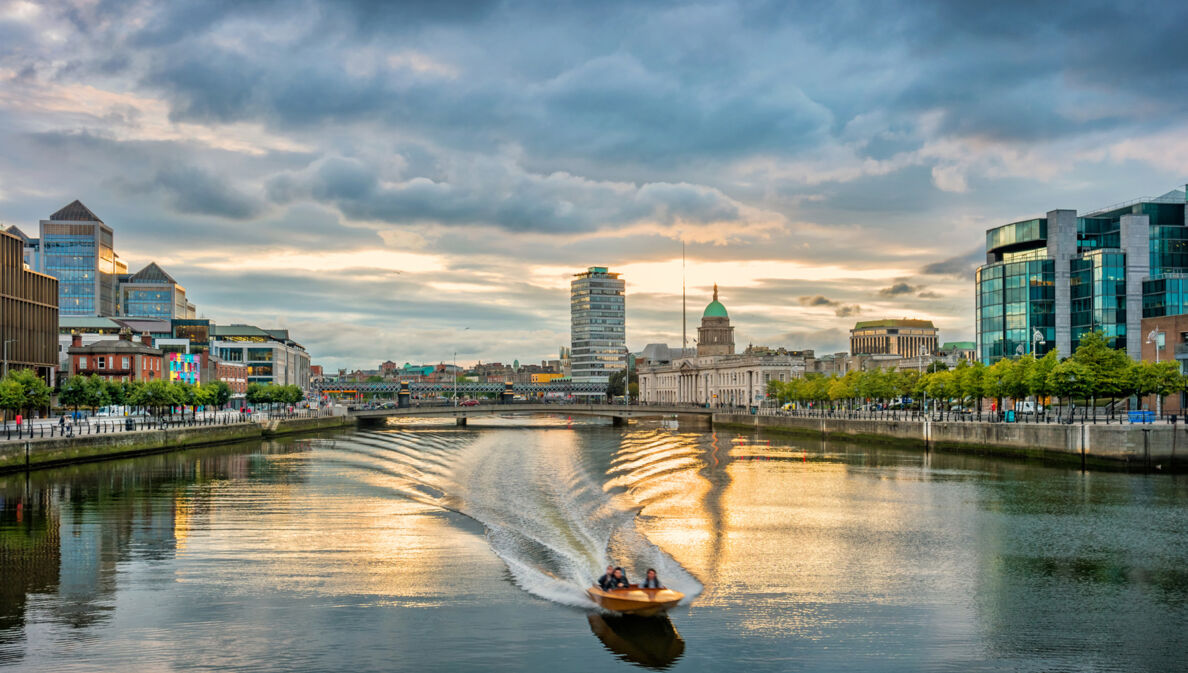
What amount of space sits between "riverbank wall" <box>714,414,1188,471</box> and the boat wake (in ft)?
85.3

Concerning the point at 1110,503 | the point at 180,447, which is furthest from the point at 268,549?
the point at 180,447

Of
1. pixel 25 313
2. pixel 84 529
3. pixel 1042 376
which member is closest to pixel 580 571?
pixel 84 529

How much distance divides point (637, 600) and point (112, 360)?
13970cm

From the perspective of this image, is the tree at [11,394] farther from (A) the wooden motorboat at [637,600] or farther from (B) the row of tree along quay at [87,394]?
(A) the wooden motorboat at [637,600]

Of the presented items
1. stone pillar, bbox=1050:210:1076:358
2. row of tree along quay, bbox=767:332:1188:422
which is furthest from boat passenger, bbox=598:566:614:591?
stone pillar, bbox=1050:210:1076:358

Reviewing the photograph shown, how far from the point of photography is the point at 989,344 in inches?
6048

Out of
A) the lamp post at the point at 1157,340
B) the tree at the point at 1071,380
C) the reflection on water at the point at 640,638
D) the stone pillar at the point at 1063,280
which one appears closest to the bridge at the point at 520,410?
the stone pillar at the point at 1063,280

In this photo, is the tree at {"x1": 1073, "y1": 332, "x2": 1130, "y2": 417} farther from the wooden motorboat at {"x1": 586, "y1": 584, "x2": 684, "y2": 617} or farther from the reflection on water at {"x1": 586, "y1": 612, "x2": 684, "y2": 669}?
the reflection on water at {"x1": 586, "y1": 612, "x2": 684, "y2": 669}

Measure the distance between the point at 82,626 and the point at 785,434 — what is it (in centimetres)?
12804

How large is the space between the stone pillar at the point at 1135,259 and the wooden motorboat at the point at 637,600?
12399 centimetres

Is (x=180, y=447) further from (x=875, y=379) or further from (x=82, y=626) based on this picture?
(x=875, y=379)

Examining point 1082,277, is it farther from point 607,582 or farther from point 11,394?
point 11,394

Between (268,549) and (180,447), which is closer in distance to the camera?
(268,549)

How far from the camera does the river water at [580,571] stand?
30609mm
